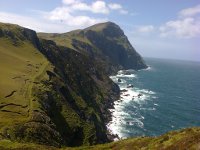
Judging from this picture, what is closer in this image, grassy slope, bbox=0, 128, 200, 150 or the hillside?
grassy slope, bbox=0, 128, 200, 150

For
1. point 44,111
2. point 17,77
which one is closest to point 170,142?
point 44,111

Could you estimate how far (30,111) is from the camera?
10175 centimetres

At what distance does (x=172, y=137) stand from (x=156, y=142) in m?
2.69

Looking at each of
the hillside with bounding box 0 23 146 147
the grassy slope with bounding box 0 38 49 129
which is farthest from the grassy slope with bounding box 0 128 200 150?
the grassy slope with bounding box 0 38 49 129

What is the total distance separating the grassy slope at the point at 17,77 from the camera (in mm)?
98500

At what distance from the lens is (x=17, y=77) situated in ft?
434

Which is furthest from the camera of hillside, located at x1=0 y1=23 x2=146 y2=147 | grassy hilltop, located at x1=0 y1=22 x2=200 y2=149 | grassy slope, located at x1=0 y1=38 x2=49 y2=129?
grassy slope, located at x1=0 y1=38 x2=49 y2=129

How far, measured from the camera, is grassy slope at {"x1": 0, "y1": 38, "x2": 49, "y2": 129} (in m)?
98.5

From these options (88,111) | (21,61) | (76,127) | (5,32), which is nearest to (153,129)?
(88,111)

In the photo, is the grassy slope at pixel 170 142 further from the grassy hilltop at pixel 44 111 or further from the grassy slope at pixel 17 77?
the grassy slope at pixel 17 77

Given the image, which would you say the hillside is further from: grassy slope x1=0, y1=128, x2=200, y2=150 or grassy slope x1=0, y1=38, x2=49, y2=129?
grassy slope x1=0, y1=128, x2=200, y2=150

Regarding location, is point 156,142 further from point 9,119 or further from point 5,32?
point 5,32

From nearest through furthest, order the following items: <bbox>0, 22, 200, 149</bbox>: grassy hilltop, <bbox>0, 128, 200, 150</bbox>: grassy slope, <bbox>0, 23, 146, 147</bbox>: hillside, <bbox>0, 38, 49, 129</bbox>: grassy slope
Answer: <bbox>0, 128, 200, 150</bbox>: grassy slope < <bbox>0, 22, 200, 149</bbox>: grassy hilltop < <bbox>0, 23, 146, 147</bbox>: hillside < <bbox>0, 38, 49, 129</bbox>: grassy slope

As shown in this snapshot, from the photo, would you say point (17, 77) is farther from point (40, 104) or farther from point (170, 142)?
point (170, 142)
